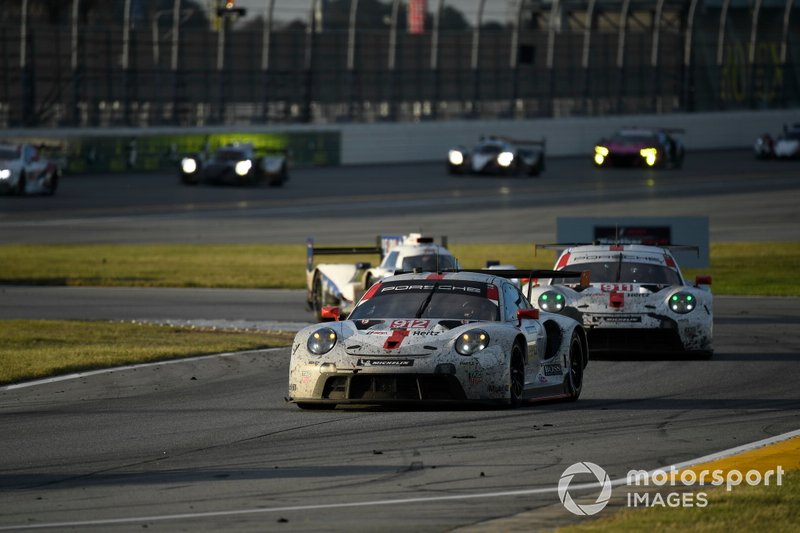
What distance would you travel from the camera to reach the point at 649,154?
57.2 m

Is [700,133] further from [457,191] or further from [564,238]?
[564,238]

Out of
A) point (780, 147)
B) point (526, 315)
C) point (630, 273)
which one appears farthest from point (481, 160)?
point (526, 315)

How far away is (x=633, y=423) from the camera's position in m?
11.6

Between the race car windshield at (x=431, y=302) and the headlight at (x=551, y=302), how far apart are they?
3950 millimetres

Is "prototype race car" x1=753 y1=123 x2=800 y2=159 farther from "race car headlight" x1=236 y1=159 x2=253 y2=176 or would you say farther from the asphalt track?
the asphalt track

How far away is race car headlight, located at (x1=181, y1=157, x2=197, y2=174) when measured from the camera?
49.8 m

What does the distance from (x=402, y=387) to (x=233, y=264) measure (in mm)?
20910

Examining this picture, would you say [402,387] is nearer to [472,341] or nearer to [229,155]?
[472,341]

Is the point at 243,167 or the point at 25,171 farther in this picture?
the point at 243,167

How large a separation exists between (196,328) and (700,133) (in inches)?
2057

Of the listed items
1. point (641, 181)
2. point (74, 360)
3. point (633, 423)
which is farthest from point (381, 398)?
point (641, 181)

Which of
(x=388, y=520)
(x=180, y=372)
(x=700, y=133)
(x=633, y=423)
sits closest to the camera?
(x=388, y=520)

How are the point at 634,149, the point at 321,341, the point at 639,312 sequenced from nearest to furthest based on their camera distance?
the point at 321,341 < the point at 639,312 < the point at 634,149

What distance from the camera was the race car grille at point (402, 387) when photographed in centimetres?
1173
